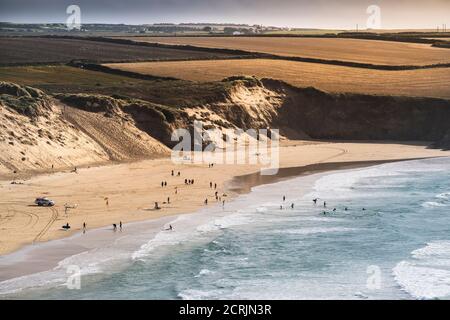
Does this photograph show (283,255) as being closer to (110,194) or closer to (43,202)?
Result: (43,202)

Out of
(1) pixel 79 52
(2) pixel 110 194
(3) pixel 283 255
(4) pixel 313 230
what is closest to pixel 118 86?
(2) pixel 110 194

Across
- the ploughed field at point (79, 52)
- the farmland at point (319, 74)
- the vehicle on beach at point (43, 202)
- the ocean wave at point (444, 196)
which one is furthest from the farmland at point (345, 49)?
the vehicle on beach at point (43, 202)

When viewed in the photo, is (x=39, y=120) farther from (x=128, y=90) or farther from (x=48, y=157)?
(x=128, y=90)

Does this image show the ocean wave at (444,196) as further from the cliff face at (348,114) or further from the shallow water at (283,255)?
the cliff face at (348,114)

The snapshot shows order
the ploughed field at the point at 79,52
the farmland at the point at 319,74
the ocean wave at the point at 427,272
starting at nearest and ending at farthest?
the ocean wave at the point at 427,272, the farmland at the point at 319,74, the ploughed field at the point at 79,52

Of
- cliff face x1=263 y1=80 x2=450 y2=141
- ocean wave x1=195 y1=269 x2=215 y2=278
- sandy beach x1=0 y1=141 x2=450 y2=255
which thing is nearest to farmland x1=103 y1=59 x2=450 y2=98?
cliff face x1=263 y1=80 x2=450 y2=141
